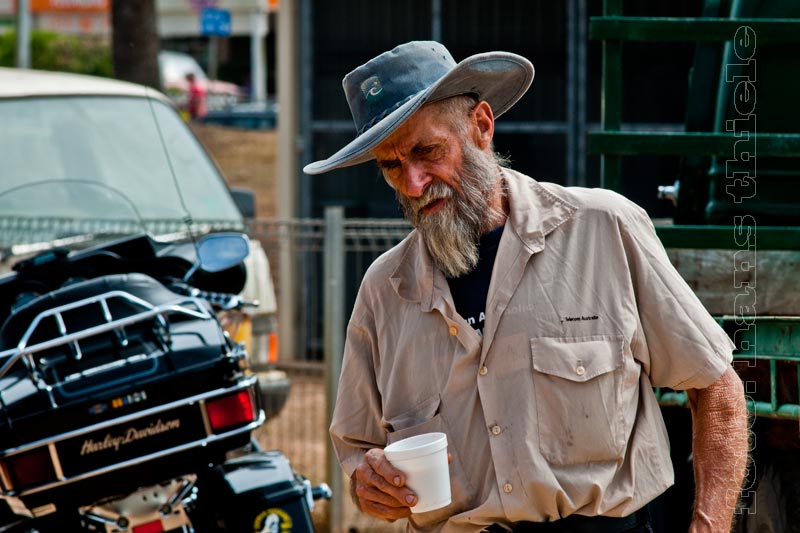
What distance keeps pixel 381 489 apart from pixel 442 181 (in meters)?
0.69

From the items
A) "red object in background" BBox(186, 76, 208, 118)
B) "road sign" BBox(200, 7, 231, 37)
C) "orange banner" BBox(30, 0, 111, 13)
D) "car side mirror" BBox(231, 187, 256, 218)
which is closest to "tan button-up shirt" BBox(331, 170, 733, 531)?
"car side mirror" BBox(231, 187, 256, 218)

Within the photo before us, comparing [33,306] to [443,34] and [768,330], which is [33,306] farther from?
[443,34]

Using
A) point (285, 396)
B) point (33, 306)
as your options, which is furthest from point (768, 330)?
point (285, 396)

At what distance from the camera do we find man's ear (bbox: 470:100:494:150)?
280 cm

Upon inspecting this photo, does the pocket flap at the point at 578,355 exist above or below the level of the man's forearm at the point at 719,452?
above

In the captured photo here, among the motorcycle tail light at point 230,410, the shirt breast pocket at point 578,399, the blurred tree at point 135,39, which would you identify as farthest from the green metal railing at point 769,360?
the blurred tree at point 135,39

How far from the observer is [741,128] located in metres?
3.58

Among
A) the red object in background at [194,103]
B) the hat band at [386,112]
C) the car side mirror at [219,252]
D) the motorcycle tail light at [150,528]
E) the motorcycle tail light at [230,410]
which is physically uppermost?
the red object in background at [194,103]

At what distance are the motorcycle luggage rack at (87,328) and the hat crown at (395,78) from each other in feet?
3.41

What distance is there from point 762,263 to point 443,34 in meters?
6.73

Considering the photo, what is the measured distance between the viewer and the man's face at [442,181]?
266 cm

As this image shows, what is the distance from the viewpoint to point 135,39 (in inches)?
476

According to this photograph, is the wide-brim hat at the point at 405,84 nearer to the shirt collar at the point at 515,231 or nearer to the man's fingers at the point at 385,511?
the shirt collar at the point at 515,231

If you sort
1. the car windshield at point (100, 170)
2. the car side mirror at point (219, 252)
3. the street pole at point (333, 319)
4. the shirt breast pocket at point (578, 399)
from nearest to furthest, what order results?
the shirt breast pocket at point (578, 399) → the car side mirror at point (219, 252) → the car windshield at point (100, 170) → the street pole at point (333, 319)
